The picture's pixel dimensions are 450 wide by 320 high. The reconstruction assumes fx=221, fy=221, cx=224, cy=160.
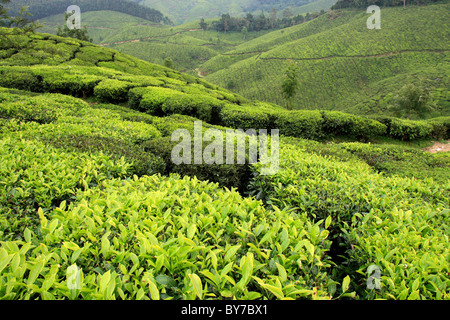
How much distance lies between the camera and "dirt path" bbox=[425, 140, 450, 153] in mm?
10289

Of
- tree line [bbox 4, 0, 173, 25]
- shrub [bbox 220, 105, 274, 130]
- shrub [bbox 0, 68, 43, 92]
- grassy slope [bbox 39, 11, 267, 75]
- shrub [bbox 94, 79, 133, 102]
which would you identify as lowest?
shrub [bbox 220, 105, 274, 130]

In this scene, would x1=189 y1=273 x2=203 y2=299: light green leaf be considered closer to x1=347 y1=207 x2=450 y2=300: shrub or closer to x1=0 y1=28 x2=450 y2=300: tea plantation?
x1=0 y1=28 x2=450 y2=300: tea plantation

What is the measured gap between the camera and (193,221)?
221 cm

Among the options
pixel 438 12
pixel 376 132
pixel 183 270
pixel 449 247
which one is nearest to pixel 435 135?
pixel 376 132

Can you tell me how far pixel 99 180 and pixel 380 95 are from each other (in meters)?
57.5

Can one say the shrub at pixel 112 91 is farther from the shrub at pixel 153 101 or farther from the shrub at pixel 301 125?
the shrub at pixel 301 125

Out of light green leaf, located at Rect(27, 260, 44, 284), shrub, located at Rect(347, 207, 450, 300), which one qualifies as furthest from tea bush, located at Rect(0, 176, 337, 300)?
shrub, located at Rect(347, 207, 450, 300)

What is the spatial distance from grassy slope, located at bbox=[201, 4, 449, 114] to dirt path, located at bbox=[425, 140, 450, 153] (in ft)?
121

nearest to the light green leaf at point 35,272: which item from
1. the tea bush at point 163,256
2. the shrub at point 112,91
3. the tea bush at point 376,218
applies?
the tea bush at point 163,256

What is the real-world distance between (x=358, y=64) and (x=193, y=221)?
72556 mm

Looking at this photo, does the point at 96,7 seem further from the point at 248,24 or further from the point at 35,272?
the point at 35,272

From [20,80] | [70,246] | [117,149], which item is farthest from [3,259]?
[20,80]

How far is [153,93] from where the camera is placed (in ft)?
33.2

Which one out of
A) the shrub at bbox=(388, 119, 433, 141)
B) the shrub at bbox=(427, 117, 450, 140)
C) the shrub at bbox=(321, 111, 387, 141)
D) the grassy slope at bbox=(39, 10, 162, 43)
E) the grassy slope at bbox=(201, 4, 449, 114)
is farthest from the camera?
the grassy slope at bbox=(39, 10, 162, 43)
